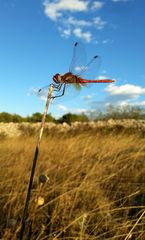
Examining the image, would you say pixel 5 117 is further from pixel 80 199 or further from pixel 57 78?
pixel 57 78

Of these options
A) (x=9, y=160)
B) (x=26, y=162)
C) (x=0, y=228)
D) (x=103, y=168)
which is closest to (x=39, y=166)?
(x=26, y=162)

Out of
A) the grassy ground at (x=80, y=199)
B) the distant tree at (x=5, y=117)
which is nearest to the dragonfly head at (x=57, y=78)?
the grassy ground at (x=80, y=199)

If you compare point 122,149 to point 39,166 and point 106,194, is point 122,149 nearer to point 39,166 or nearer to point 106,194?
point 39,166

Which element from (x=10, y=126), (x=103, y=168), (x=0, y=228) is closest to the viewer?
(x=0, y=228)

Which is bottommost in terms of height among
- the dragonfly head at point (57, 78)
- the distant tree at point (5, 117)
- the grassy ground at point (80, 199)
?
the grassy ground at point (80, 199)

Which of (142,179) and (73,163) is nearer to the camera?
(142,179)

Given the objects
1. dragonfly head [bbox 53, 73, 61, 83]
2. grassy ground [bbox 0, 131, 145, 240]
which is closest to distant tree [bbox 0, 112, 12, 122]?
grassy ground [bbox 0, 131, 145, 240]

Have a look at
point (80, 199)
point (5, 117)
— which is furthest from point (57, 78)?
point (5, 117)

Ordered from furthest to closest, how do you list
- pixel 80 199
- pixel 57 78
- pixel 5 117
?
1. pixel 5 117
2. pixel 80 199
3. pixel 57 78

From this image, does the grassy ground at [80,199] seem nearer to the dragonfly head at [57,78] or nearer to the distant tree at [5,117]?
the dragonfly head at [57,78]
